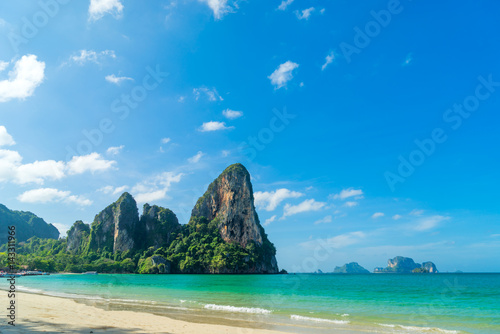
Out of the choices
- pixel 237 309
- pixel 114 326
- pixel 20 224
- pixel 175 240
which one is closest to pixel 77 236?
pixel 175 240

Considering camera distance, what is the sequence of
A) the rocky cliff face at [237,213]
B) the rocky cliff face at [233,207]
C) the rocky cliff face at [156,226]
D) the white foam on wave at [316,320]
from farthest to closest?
the rocky cliff face at [156,226] < the rocky cliff face at [233,207] < the rocky cliff face at [237,213] < the white foam on wave at [316,320]

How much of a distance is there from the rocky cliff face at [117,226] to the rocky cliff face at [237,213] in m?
27.4

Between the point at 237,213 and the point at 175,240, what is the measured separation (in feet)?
96.4

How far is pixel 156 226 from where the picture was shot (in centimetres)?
12988

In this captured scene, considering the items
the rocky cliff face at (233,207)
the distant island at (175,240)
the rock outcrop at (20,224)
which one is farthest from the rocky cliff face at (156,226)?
the rock outcrop at (20,224)

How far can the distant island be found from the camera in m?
109

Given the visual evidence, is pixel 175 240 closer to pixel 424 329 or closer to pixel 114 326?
pixel 114 326

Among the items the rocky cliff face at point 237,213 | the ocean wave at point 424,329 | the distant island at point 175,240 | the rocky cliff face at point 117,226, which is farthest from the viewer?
the rocky cliff face at point 117,226

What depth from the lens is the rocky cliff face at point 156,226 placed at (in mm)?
126750

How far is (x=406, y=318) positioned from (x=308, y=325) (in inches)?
267

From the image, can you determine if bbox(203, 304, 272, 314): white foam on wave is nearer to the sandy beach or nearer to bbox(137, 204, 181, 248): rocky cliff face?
the sandy beach

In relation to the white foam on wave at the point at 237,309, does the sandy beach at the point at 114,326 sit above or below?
above

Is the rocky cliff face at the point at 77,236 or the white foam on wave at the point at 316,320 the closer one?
the white foam on wave at the point at 316,320

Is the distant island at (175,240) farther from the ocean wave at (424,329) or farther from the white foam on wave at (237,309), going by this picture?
the ocean wave at (424,329)
